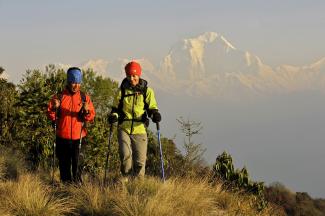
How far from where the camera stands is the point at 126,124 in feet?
30.1

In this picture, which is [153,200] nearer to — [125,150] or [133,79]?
[125,150]

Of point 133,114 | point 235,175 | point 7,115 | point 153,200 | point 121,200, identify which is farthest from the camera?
point 7,115

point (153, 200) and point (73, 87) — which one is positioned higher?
point (73, 87)

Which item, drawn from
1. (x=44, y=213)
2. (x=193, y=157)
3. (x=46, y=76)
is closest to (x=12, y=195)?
(x=44, y=213)

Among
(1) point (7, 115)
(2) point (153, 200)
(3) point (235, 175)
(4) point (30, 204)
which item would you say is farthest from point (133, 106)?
(1) point (7, 115)

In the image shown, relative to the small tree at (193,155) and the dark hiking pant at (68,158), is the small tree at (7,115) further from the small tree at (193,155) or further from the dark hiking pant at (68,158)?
the dark hiking pant at (68,158)

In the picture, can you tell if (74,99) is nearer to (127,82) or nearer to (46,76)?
(127,82)

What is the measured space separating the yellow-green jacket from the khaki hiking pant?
0.40ft

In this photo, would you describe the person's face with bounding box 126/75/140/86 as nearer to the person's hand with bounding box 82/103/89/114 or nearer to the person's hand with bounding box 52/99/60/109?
the person's hand with bounding box 82/103/89/114

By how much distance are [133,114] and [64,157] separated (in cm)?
160

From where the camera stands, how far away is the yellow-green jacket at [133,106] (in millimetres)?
9102

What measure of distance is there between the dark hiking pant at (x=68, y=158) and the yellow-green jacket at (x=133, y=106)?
1050mm

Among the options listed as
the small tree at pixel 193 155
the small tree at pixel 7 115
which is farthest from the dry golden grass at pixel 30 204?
the small tree at pixel 7 115

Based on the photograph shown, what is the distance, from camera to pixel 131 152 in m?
9.29
